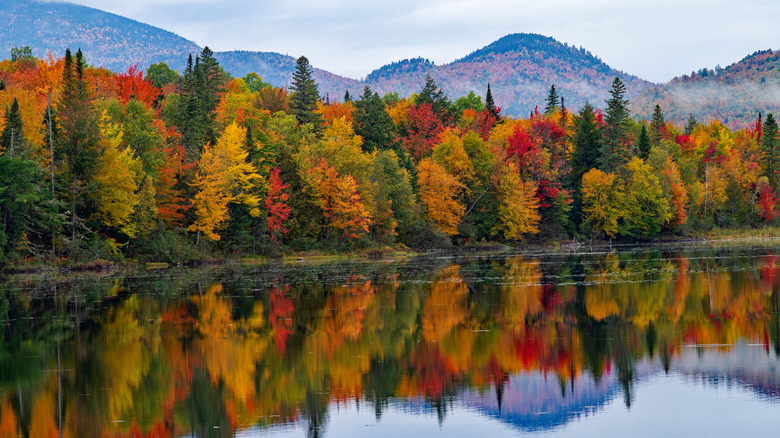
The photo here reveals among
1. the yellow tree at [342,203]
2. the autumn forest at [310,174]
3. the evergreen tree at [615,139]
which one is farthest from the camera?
the evergreen tree at [615,139]

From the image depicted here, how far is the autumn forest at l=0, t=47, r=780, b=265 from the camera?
203 ft

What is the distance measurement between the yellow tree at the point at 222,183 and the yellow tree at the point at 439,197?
22794 millimetres

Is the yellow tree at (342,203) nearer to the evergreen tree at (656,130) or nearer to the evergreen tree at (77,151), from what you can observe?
the evergreen tree at (77,151)

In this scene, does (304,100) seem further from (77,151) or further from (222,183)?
(77,151)

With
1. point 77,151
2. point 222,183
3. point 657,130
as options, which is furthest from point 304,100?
point 657,130

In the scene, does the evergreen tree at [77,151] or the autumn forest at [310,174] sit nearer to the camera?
the evergreen tree at [77,151]

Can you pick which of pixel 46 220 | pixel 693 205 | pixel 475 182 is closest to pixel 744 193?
pixel 693 205

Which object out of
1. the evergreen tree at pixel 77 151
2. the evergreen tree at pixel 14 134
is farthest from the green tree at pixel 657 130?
the evergreen tree at pixel 14 134

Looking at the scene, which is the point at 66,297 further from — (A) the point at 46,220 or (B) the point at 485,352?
(B) the point at 485,352

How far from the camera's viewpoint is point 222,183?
70.9 meters

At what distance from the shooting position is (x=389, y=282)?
46.8 meters

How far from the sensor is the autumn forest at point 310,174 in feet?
203

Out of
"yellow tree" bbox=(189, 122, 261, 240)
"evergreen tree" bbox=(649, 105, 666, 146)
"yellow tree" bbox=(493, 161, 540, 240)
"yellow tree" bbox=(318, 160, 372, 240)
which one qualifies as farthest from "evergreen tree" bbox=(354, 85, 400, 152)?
"evergreen tree" bbox=(649, 105, 666, 146)

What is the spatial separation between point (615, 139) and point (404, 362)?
293 ft
